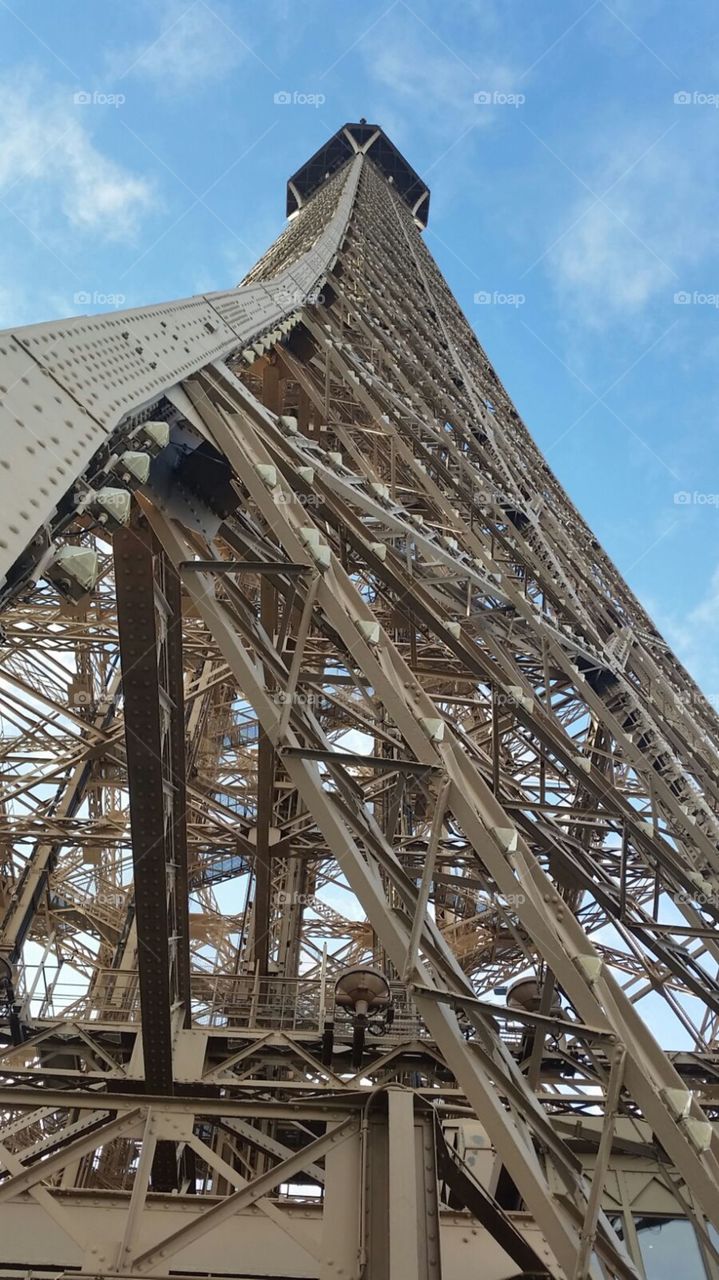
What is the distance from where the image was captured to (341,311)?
24.0 metres

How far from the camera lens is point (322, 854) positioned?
54.4ft

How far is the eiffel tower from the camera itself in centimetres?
532

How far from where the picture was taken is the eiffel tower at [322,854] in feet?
17.5

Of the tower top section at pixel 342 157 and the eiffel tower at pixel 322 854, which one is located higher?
the tower top section at pixel 342 157

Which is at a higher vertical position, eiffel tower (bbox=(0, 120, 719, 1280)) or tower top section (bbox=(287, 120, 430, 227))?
tower top section (bbox=(287, 120, 430, 227))

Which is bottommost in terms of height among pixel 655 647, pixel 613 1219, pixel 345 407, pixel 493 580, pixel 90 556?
pixel 613 1219

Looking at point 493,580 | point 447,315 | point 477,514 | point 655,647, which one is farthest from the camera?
point 447,315

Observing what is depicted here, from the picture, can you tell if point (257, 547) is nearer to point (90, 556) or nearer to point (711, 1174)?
point (90, 556)

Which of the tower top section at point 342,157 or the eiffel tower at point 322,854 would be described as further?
the tower top section at point 342,157

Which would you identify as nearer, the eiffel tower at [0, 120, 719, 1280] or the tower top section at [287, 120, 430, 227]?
the eiffel tower at [0, 120, 719, 1280]

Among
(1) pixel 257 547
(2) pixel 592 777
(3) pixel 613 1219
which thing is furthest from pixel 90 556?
(3) pixel 613 1219

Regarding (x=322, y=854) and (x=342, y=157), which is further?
(x=342, y=157)

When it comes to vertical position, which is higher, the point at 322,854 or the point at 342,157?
the point at 342,157

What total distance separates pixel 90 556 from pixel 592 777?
7.06 m
